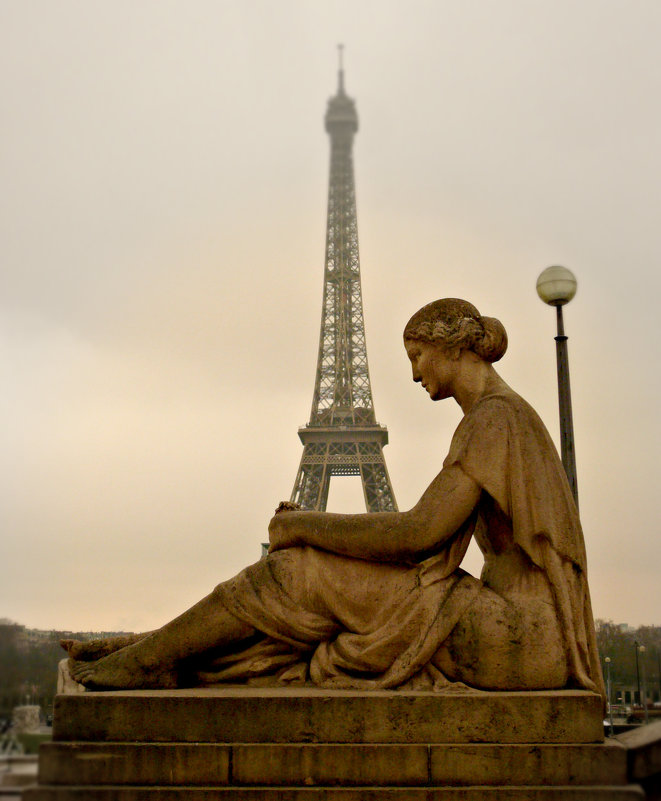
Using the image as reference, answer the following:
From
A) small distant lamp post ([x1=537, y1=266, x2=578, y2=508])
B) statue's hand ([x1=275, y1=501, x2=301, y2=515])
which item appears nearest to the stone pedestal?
statue's hand ([x1=275, y1=501, x2=301, y2=515])

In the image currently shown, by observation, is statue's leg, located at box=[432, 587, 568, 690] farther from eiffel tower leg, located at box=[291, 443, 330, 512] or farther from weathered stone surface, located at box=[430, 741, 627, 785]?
eiffel tower leg, located at box=[291, 443, 330, 512]

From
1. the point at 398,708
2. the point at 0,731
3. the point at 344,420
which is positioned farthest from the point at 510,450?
the point at 344,420

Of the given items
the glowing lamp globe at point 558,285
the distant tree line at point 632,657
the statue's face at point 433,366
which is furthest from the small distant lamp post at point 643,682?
the glowing lamp globe at point 558,285

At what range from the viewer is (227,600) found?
14.8 ft

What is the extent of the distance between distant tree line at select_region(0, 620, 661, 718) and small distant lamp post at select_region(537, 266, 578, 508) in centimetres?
221

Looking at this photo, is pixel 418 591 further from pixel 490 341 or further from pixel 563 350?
pixel 563 350

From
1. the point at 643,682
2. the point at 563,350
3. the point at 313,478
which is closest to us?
the point at 643,682

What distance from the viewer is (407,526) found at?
440 cm

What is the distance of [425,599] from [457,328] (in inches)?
59.8

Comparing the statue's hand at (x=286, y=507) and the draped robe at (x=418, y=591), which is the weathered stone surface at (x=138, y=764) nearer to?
the draped robe at (x=418, y=591)

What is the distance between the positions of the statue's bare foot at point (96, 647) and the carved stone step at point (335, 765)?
87cm

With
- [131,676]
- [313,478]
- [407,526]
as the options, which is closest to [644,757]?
[407,526]

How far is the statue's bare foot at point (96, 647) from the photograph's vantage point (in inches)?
188

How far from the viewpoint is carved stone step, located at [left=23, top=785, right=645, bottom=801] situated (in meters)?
3.64
